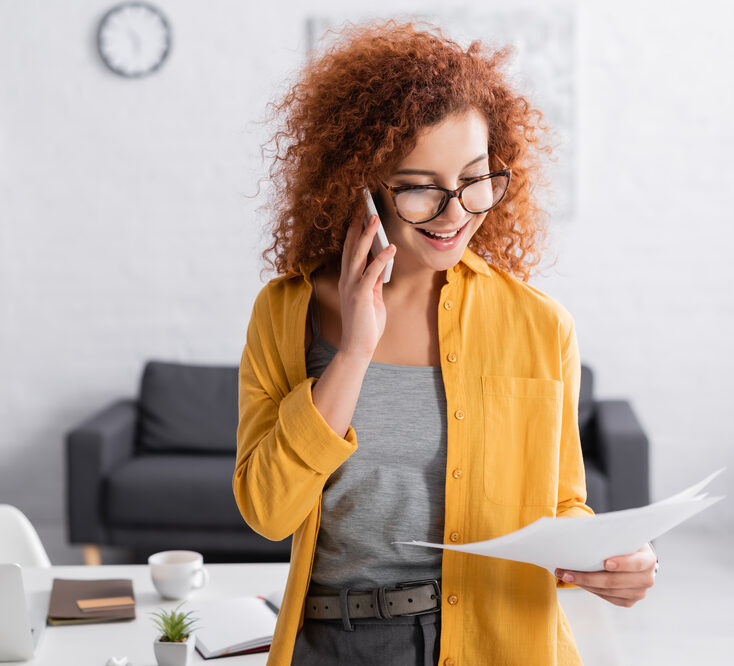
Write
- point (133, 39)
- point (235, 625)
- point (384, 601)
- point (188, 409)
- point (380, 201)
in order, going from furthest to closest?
point (133, 39) → point (188, 409) → point (235, 625) → point (380, 201) → point (384, 601)

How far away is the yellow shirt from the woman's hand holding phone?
0.27 ft

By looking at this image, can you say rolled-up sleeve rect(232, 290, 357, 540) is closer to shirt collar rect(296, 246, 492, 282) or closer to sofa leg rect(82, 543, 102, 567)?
shirt collar rect(296, 246, 492, 282)

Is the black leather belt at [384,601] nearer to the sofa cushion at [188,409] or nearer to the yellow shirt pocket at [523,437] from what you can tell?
the yellow shirt pocket at [523,437]

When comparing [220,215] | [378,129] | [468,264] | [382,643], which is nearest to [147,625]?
[382,643]

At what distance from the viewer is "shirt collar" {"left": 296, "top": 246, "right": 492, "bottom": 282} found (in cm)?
130

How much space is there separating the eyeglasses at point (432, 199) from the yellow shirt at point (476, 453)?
0.49 ft

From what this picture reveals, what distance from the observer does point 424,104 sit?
1.16 m

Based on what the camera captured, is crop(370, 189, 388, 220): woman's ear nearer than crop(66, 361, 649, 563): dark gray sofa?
Yes

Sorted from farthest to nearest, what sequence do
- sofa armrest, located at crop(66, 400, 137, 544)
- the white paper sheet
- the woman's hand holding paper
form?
sofa armrest, located at crop(66, 400, 137, 544)
the woman's hand holding paper
the white paper sheet

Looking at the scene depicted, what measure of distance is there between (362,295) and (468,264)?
197 millimetres

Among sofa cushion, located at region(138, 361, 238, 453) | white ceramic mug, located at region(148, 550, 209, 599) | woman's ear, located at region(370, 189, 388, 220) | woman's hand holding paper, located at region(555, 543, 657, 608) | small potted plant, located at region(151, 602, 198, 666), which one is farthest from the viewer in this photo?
sofa cushion, located at region(138, 361, 238, 453)

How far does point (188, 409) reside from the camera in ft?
13.8

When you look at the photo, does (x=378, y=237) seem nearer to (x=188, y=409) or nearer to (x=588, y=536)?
(x=588, y=536)

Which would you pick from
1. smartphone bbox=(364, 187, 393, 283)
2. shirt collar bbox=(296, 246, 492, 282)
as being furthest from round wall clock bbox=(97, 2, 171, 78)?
smartphone bbox=(364, 187, 393, 283)
